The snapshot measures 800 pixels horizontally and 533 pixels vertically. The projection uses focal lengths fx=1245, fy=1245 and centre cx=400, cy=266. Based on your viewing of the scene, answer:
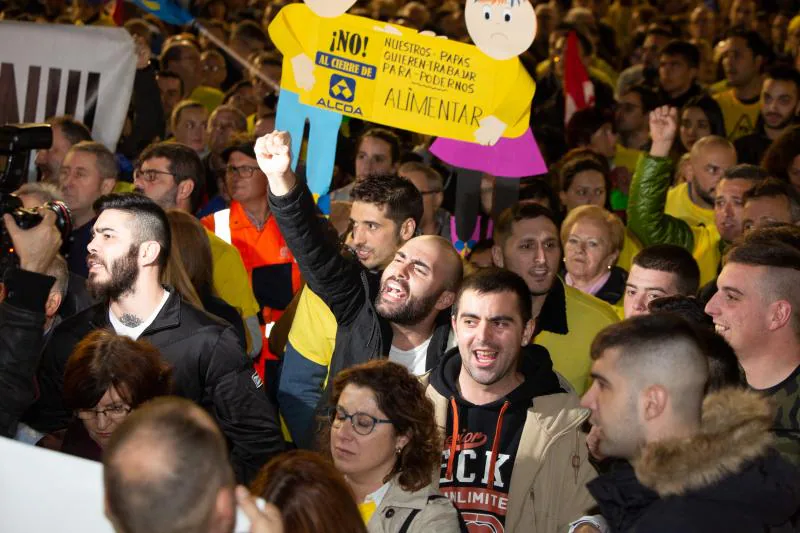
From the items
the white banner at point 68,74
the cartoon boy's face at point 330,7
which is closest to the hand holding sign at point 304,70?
the cartoon boy's face at point 330,7

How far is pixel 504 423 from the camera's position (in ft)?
14.6

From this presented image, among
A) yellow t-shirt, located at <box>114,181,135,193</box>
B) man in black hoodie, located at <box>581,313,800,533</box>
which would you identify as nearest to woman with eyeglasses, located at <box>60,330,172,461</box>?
man in black hoodie, located at <box>581,313,800,533</box>

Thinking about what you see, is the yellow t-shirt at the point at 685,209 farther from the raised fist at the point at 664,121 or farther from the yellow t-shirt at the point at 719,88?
the yellow t-shirt at the point at 719,88

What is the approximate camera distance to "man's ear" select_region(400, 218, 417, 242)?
5.62 m

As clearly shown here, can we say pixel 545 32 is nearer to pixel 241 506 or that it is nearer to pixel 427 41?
pixel 427 41

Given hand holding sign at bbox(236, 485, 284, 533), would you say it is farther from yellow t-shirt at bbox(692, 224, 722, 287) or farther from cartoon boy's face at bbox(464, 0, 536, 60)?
yellow t-shirt at bbox(692, 224, 722, 287)

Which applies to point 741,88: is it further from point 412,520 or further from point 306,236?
point 412,520

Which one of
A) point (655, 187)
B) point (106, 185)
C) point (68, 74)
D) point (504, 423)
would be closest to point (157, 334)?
point (504, 423)

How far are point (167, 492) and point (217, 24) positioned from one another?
36.1ft

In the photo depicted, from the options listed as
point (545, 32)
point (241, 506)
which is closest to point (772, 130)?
point (545, 32)

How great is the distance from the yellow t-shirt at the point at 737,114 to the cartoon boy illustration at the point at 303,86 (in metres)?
5.39

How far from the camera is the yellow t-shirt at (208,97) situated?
11.4 meters

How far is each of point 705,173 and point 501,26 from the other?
2.38 m

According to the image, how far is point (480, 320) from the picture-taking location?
181 inches
